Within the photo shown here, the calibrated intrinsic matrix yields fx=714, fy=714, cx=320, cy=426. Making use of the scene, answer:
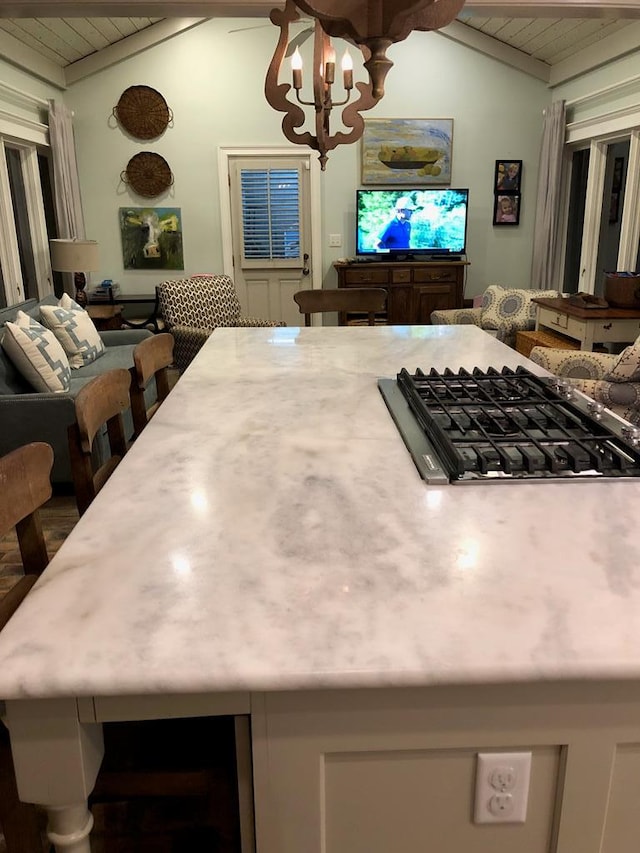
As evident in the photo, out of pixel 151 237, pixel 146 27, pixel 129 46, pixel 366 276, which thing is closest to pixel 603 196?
pixel 366 276

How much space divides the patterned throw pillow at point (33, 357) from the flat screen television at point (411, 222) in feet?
12.3

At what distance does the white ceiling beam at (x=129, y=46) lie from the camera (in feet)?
20.9

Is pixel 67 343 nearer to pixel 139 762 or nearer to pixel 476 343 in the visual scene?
pixel 476 343

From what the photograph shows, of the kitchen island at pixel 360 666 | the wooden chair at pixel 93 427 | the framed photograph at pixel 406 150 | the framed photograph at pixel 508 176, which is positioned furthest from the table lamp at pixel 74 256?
the kitchen island at pixel 360 666

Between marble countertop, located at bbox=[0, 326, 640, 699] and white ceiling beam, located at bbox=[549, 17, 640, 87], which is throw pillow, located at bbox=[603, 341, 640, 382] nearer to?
marble countertop, located at bbox=[0, 326, 640, 699]

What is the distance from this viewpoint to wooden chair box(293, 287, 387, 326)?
3.77 m

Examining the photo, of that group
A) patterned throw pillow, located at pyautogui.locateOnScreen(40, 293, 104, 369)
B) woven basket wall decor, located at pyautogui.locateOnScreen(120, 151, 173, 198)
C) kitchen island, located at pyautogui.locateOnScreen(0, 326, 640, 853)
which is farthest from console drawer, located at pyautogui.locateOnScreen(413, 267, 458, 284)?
kitchen island, located at pyautogui.locateOnScreen(0, 326, 640, 853)

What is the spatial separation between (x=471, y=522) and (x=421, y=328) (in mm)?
2118

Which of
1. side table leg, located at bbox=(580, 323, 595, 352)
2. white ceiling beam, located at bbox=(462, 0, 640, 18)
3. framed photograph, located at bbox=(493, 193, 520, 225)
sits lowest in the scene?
side table leg, located at bbox=(580, 323, 595, 352)

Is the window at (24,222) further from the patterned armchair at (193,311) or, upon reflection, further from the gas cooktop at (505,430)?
the gas cooktop at (505,430)

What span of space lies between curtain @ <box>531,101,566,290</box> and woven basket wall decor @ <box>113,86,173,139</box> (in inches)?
136

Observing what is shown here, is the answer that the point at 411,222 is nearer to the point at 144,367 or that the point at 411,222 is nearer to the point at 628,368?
the point at 628,368

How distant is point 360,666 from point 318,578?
212 mm

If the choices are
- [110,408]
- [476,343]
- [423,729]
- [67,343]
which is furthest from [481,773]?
[67,343]
